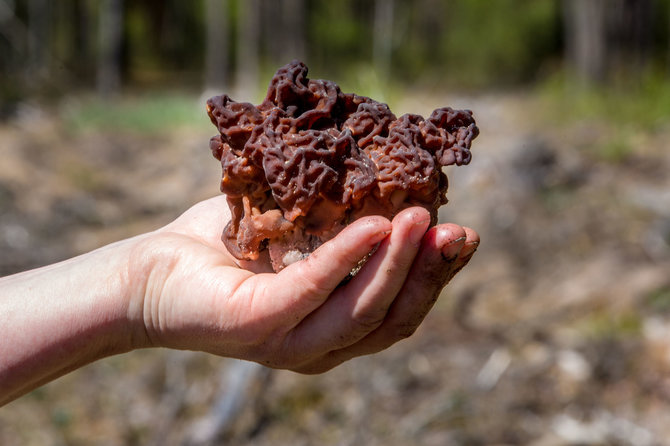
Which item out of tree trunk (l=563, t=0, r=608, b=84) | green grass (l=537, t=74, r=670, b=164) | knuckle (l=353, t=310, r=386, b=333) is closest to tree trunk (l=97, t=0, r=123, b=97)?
green grass (l=537, t=74, r=670, b=164)

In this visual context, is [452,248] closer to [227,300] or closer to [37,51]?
[227,300]

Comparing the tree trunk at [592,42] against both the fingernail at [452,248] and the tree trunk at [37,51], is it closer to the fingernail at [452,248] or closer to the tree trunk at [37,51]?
the fingernail at [452,248]

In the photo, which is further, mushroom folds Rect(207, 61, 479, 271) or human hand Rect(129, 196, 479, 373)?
mushroom folds Rect(207, 61, 479, 271)

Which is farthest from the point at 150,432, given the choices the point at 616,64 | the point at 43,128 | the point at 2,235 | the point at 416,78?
the point at 416,78

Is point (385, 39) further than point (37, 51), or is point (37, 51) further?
point (37, 51)

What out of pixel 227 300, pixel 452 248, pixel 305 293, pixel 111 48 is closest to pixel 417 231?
pixel 452 248

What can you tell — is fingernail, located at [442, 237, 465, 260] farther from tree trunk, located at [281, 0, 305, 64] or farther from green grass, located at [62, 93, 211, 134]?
tree trunk, located at [281, 0, 305, 64]

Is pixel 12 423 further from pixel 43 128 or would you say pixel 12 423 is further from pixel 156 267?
pixel 43 128

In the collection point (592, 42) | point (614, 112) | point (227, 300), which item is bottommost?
point (614, 112)
